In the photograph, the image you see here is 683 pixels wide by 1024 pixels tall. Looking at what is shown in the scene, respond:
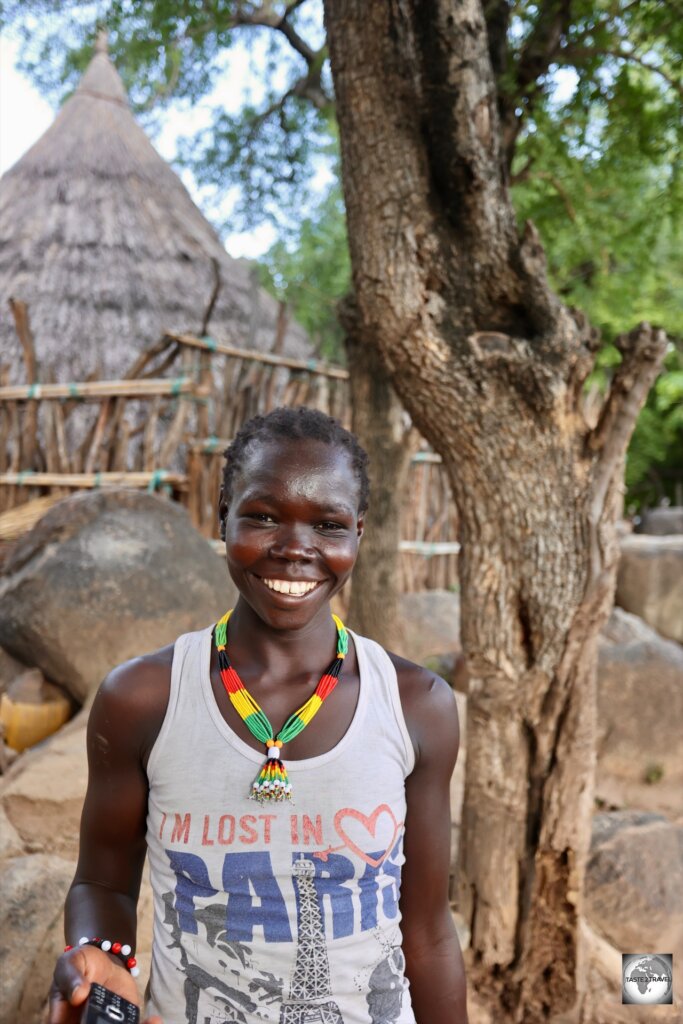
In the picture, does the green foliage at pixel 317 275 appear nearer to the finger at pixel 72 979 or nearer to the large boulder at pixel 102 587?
the large boulder at pixel 102 587

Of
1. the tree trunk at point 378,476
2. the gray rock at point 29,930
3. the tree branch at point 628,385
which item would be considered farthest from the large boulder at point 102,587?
the tree branch at point 628,385

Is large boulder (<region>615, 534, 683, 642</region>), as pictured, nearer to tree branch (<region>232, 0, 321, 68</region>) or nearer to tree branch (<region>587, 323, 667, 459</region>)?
tree branch (<region>232, 0, 321, 68</region>)

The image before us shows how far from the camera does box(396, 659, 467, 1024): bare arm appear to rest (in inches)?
53.5

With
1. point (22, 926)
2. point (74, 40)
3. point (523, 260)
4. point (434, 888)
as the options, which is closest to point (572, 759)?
point (434, 888)

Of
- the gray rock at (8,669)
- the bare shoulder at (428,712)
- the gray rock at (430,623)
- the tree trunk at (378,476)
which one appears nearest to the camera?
the bare shoulder at (428,712)

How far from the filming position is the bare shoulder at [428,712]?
135 centimetres

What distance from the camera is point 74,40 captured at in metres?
4.70

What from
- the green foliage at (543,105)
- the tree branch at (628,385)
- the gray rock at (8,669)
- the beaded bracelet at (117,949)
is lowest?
the gray rock at (8,669)

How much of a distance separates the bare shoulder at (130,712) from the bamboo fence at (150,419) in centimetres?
464

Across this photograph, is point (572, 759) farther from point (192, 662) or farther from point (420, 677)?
point (192, 662)

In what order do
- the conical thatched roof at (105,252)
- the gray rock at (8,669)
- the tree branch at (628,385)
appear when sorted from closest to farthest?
the tree branch at (628,385), the gray rock at (8,669), the conical thatched roof at (105,252)

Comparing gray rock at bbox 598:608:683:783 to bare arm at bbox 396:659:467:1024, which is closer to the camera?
bare arm at bbox 396:659:467:1024

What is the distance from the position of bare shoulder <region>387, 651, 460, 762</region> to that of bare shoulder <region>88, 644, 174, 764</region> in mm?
411
